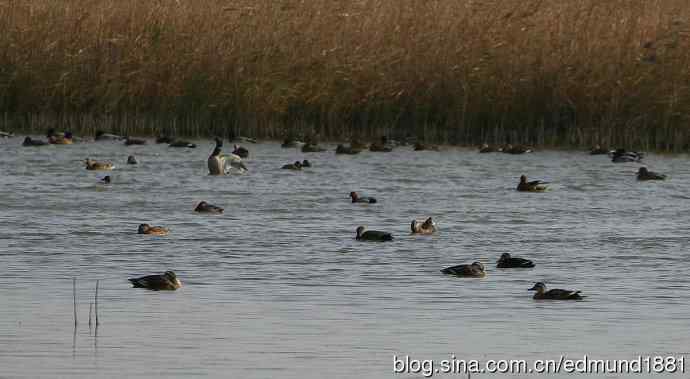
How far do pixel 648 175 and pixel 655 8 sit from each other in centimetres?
580

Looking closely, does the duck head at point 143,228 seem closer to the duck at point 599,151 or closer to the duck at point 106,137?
the duck at point 599,151

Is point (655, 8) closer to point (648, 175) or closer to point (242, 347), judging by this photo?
point (648, 175)

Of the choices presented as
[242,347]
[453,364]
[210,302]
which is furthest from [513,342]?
[210,302]

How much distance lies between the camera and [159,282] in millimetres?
11883

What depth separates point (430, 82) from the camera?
2528 cm

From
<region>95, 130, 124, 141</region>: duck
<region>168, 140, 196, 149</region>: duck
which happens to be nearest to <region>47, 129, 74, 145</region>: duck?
<region>95, 130, 124, 141</region>: duck

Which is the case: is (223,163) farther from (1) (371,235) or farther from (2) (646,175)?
(1) (371,235)

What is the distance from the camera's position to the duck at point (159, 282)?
39.0ft

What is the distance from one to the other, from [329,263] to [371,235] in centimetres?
150

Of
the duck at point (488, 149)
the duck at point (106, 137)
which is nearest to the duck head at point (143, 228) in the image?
the duck at point (488, 149)

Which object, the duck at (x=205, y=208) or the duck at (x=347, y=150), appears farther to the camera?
the duck at (x=347, y=150)

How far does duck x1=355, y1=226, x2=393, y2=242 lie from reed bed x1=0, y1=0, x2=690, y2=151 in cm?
977

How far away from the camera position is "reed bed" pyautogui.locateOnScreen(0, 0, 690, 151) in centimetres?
2484

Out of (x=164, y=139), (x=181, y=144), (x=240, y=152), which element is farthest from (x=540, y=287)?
(x=164, y=139)
